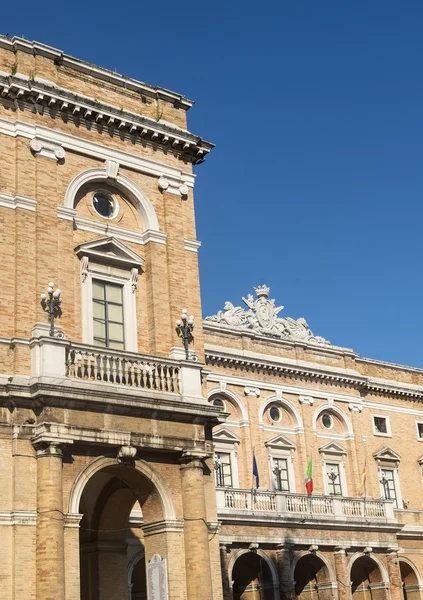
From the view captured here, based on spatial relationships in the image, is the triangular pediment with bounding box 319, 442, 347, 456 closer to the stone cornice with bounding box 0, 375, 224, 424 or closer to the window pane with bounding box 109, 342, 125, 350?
Answer: the stone cornice with bounding box 0, 375, 224, 424

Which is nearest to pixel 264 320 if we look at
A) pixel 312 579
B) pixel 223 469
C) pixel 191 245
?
pixel 223 469

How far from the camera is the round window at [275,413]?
4094 centimetres

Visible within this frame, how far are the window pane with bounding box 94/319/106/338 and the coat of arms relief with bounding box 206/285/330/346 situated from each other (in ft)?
58.2

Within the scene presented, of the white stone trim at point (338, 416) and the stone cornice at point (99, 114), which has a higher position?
the stone cornice at point (99, 114)

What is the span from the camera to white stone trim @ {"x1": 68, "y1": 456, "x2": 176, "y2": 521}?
20.4 meters

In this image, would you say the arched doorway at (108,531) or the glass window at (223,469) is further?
the glass window at (223,469)

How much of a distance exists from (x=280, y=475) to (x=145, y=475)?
762 inches

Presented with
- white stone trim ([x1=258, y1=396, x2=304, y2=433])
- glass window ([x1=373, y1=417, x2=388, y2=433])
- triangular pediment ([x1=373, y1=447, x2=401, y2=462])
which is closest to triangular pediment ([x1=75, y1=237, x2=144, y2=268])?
white stone trim ([x1=258, y1=396, x2=304, y2=433])

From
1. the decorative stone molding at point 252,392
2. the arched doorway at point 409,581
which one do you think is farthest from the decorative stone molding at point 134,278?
the arched doorway at point 409,581

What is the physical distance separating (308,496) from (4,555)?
20.9 m

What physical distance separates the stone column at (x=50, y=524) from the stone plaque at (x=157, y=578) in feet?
10.1

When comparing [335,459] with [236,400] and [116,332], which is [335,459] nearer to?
[236,400]

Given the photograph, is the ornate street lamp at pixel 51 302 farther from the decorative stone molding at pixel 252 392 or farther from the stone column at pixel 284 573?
the decorative stone molding at pixel 252 392

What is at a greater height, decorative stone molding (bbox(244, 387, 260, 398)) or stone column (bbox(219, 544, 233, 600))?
decorative stone molding (bbox(244, 387, 260, 398))
